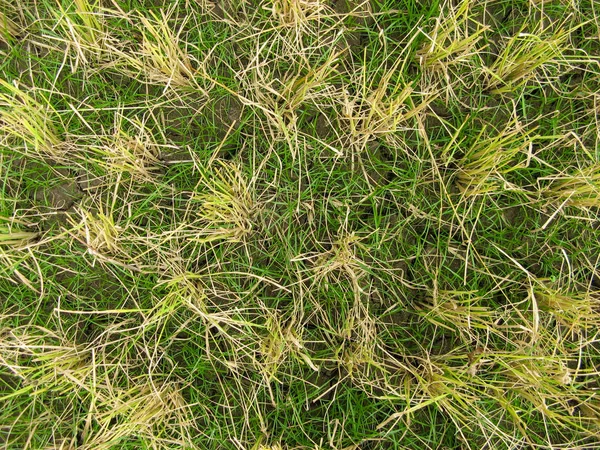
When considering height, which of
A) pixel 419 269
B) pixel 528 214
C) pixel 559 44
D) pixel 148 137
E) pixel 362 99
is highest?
pixel 559 44

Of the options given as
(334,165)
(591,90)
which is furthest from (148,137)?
(591,90)

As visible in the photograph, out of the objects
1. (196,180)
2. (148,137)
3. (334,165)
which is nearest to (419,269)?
(334,165)

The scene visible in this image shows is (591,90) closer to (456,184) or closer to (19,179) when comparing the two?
(456,184)

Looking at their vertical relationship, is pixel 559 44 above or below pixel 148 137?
above

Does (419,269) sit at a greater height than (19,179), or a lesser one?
lesser

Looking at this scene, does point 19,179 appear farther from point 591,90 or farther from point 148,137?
point 591,90

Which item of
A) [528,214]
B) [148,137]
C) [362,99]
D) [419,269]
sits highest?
[362,99]
